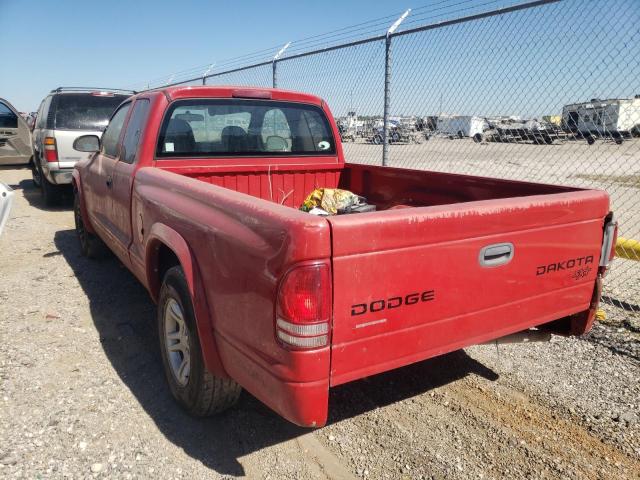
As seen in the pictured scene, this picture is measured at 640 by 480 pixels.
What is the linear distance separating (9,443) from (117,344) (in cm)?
119

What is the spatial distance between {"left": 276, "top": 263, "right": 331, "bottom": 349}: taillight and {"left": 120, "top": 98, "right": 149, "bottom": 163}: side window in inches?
92.9

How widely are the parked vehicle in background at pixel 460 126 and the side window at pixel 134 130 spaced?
5.13 m

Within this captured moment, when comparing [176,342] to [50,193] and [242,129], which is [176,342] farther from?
[50,193]

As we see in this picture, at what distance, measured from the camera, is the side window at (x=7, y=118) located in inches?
400

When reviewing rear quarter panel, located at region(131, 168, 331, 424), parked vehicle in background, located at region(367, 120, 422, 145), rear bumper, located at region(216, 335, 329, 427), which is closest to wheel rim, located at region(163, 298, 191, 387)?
rear quarter panel, located at region(131, 168, 331, 424)

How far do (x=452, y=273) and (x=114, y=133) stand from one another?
11.6 feet

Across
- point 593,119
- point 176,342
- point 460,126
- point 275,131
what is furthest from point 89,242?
point 593,119

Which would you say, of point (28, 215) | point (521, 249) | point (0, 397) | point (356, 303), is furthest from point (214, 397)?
point (28, 215)

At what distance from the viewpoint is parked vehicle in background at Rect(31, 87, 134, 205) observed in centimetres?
826

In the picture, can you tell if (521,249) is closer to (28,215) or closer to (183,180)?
(183,180)

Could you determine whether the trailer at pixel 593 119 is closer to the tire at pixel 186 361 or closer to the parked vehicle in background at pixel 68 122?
the tire at pixel 186 361

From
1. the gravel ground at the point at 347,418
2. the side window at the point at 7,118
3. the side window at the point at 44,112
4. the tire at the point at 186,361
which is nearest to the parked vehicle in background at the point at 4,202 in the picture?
the tire at the point at 186,361

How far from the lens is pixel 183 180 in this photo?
9.34ft

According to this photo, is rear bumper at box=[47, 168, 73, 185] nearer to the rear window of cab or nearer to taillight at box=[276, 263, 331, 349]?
the rear window of cab
